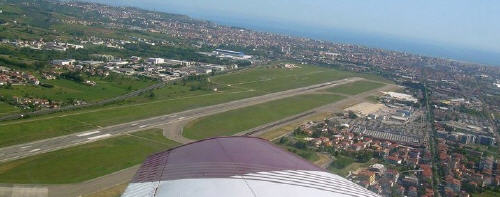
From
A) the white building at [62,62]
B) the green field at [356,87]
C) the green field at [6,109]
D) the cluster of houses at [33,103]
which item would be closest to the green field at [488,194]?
the cluster of houses at [33,103]

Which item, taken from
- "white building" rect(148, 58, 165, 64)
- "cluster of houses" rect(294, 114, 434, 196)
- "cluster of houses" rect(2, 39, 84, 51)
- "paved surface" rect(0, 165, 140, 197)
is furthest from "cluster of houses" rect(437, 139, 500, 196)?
"cluster of houses" rect(2, 39, 84, 51)

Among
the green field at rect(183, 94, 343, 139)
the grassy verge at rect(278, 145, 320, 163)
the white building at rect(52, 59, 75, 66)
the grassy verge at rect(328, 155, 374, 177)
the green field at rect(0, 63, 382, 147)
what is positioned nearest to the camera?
the grassy verge at rect(328, 155, 374, 177)

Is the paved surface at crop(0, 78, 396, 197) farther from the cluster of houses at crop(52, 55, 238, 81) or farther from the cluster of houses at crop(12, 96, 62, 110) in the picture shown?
the cluster of houses at crop(52, 55, 238, 81)

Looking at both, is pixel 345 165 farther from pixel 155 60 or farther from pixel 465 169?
pixel 155 60

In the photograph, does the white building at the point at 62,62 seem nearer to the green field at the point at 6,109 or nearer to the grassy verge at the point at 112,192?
the green field at the point at 6,109

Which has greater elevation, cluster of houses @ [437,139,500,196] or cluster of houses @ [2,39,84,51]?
cluster of houses @ [2,39,84,51]
